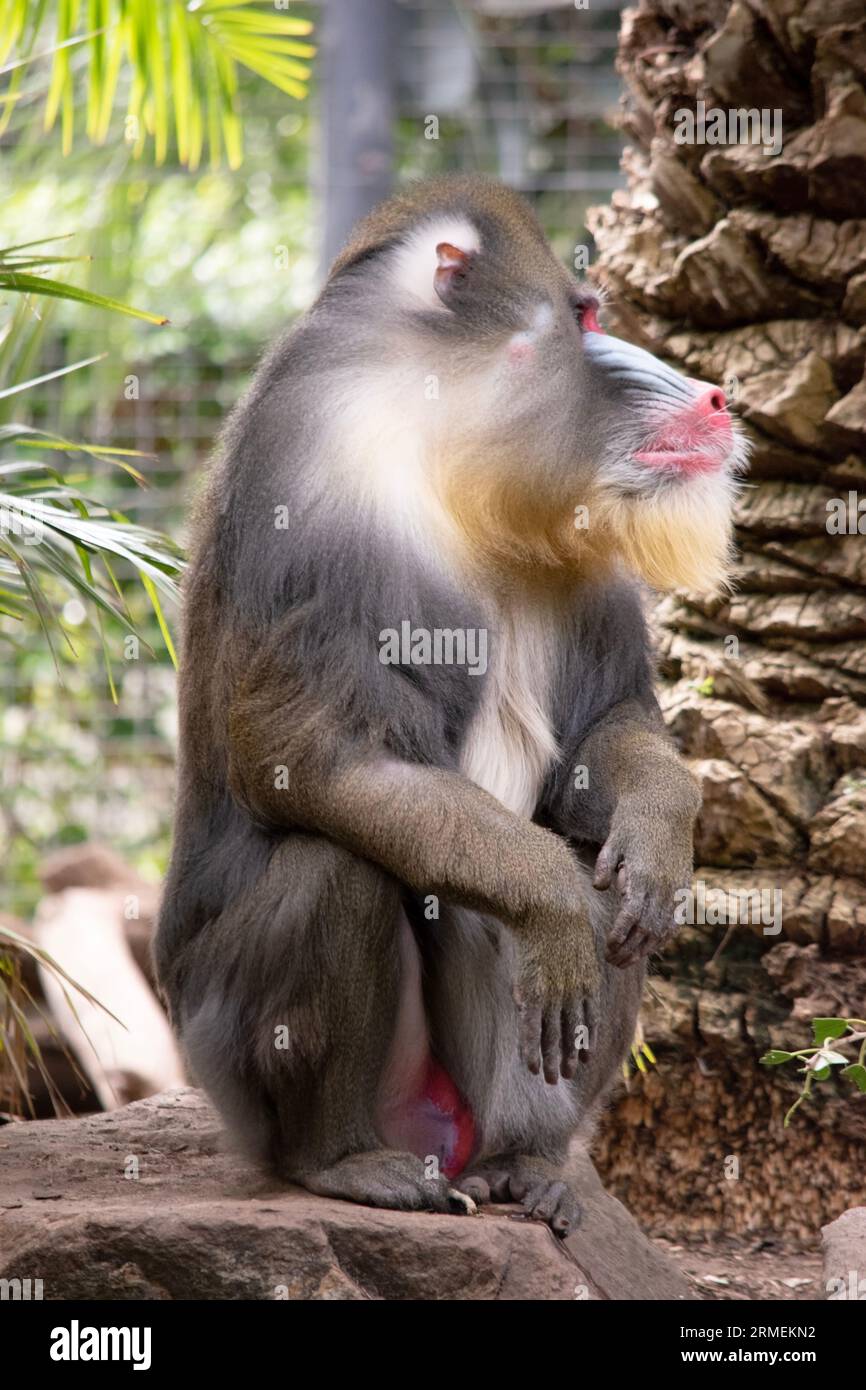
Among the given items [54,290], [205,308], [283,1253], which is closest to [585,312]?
[54,290]

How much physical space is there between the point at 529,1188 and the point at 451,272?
6.46 ft

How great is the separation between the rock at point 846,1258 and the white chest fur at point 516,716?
3.74 ft

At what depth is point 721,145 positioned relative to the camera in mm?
4852

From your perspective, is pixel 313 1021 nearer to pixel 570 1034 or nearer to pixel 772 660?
pixel 570 1034

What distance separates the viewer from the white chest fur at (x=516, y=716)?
3.84 metres

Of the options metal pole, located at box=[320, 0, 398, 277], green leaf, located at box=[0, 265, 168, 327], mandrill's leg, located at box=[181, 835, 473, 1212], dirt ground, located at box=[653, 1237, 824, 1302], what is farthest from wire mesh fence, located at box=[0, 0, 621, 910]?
mandrill's leg, located at box=[181, 835, 473, 1212]

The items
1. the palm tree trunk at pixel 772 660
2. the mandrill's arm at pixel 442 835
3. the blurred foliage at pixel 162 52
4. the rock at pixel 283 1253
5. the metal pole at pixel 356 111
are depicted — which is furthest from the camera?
the metal pole at pixel 356 111

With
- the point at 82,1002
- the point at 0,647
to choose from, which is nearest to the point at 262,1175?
the point at 82,1002

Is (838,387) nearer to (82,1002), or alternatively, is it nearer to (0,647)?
(82,1002)

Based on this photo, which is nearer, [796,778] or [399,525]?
[399,525]

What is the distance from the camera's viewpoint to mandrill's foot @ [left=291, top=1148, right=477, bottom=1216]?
3.53 metres

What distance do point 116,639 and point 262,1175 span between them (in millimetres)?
7002

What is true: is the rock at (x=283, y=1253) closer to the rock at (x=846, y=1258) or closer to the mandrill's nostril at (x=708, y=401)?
the rock at (x=846, y=1258)

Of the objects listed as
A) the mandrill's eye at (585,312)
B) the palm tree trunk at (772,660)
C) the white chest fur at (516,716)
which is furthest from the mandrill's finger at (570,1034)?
the mandrill's eye at (585,312)
